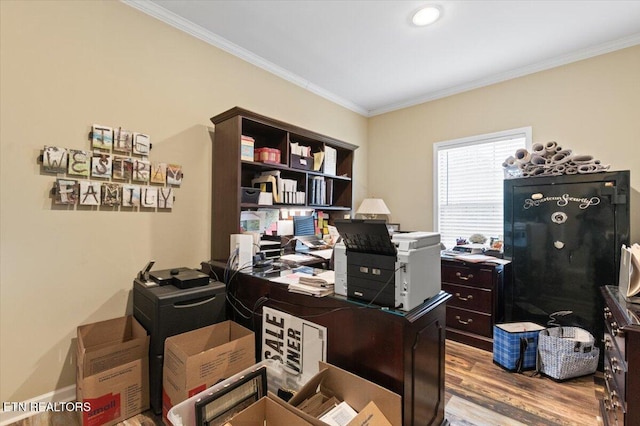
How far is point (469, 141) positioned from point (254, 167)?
265 centimetres

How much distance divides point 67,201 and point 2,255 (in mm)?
441

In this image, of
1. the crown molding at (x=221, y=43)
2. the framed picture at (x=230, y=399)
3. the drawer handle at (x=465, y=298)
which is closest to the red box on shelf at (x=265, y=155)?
the crown molding at (x=221, y=43)

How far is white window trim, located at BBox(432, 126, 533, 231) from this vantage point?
3.21 meters

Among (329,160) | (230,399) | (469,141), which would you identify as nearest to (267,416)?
(230,399)

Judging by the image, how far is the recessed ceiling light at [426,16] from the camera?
231cm

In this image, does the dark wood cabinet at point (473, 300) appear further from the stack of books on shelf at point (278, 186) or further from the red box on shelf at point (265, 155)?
A: the red box on shelf at point (265, 155)

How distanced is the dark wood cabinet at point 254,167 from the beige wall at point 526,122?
3.06 ft

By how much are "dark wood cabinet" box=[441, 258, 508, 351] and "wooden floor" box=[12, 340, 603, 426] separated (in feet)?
1.07

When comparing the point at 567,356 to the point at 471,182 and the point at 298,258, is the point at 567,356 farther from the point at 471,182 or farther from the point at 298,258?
the point at 298,258

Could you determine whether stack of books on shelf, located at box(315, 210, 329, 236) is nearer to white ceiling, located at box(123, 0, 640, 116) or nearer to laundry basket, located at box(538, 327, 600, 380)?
white ceiling, located at box(123, 0, 640, 116)

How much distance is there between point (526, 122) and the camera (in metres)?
3.22

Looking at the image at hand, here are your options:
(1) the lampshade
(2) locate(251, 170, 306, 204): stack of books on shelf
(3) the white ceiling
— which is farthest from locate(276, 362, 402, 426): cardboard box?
(1) the lampshade

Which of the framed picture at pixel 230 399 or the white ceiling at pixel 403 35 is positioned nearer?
the framed picture at pixel 230 399

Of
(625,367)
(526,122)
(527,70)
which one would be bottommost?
(625,367)
